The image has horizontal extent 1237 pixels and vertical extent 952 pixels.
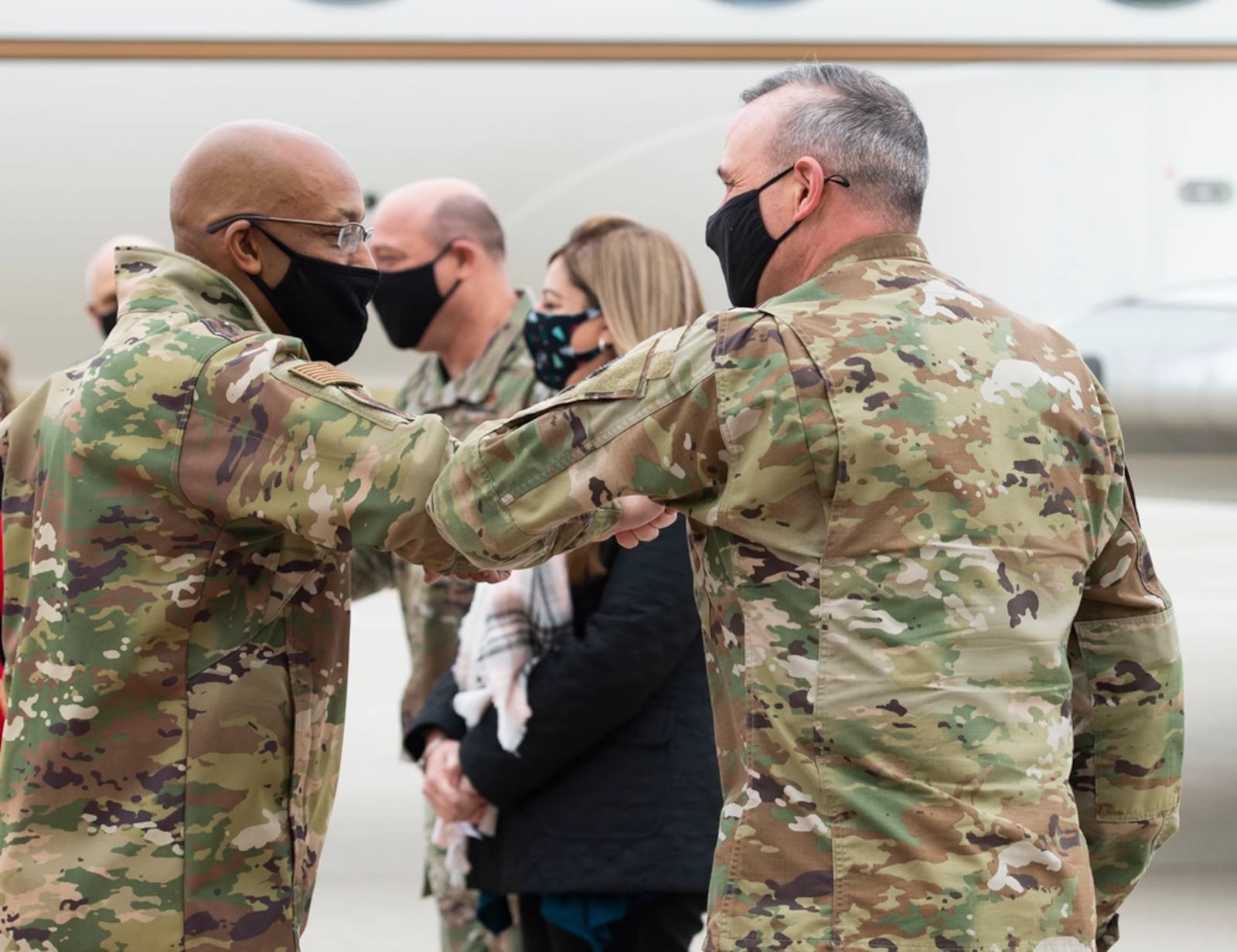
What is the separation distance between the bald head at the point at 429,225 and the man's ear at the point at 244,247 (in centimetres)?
143

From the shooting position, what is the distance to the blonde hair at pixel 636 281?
2.85m

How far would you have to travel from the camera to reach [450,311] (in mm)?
3508

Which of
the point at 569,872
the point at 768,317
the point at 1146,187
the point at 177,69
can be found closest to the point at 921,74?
the point at 1146,187

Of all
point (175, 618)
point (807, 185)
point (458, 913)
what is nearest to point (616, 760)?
point (458, 913)

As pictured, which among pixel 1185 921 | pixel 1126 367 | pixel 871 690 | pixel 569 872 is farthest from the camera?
pixel 1126 367

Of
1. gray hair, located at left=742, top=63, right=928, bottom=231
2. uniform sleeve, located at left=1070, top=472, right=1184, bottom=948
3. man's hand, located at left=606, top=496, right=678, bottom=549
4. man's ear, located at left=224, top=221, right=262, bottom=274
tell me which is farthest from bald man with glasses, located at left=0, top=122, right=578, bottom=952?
uniform sleeve, located at left=1070, top=472, right=1184, bottom=948

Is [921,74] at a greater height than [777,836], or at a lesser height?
greater

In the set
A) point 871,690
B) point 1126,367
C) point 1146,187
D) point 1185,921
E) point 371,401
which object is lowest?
point 1185,921

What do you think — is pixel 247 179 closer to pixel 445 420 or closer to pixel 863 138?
pixel 863 138

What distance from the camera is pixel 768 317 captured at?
167cm

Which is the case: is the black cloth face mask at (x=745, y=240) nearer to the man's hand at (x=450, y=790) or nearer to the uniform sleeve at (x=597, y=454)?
the uniform sleeve at (x=597, y=454)

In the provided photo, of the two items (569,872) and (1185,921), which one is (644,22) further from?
(569,872)

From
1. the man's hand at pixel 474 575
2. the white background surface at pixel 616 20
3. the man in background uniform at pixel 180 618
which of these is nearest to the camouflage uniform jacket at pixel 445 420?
the man's hand at pixel 474 575

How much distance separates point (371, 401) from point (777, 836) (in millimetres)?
704
